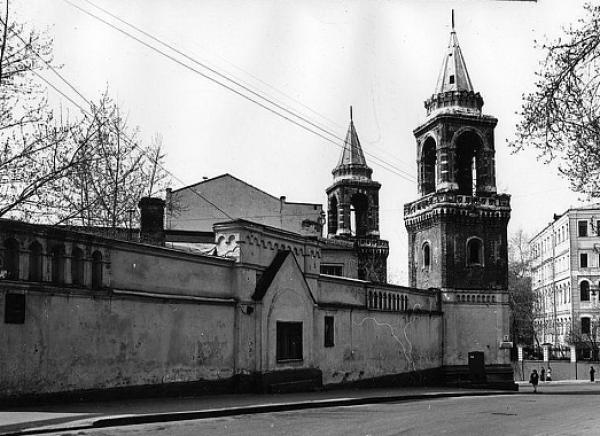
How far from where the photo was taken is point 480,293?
37406 mm

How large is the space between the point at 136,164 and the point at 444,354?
53.6ft

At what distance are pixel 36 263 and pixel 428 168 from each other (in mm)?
27608

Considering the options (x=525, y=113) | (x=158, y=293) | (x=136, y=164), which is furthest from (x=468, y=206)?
(x=525, y=113)

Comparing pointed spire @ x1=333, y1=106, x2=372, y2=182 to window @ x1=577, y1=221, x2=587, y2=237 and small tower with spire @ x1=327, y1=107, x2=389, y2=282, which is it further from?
window @ x1=577, y1=221, x2=587, y2=237

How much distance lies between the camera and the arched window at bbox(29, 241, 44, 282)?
15.3 meters

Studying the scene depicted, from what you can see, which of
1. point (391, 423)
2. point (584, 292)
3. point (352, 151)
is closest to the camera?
point (391, 423)

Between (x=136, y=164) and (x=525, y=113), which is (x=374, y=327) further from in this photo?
(x=525, y=113)

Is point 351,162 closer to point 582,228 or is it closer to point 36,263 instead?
point 582,228

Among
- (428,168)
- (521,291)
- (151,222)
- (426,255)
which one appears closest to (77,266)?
(151,222)

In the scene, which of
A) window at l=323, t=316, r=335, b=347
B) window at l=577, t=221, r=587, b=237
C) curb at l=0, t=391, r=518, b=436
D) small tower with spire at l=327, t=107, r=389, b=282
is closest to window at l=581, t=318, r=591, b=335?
window at l=577, t=221, r=587, b=237

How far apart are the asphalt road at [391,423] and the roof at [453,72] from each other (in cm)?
2304

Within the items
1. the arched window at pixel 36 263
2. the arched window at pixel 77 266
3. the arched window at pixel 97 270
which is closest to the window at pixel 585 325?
the arched window at pixel 97 270

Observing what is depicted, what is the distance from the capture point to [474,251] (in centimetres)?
3819

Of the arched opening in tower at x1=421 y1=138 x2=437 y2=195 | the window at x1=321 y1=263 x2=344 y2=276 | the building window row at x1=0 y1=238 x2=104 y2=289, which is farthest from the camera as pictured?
the window at x1=321 y1=263 x2=344 y2=276
